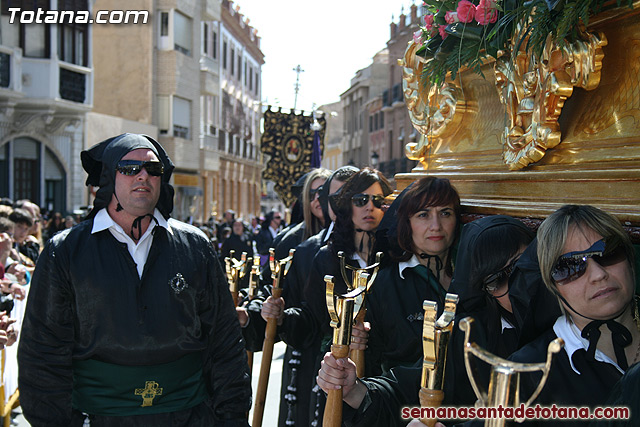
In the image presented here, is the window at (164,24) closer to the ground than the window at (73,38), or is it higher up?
higher up

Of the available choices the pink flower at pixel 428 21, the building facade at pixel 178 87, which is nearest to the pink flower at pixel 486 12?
the pink flower at pixel 428 21

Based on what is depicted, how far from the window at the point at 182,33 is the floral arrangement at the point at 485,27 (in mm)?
25961

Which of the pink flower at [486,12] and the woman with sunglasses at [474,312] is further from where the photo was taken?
the pink flower at [486,12]

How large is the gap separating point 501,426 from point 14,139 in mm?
19597

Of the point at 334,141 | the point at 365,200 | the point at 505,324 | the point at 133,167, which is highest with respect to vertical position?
the point at 334,141

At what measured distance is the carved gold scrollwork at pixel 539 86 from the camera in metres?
2.49

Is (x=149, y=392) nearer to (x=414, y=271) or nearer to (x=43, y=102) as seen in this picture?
(x=414, y=271)

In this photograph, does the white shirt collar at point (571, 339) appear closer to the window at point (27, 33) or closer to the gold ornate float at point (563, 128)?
the gold ornate float at point (563, 128)

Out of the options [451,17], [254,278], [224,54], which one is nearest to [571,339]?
[451,17]

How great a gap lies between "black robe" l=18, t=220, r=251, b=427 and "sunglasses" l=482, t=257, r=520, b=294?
1.49 m

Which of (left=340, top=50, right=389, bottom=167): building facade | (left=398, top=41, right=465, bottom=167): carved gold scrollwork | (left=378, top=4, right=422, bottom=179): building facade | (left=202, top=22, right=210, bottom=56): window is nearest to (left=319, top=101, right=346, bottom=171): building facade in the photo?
(left=340, top=50, right=389, bottom=167): building facade

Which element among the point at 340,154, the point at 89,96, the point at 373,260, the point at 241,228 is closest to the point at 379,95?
the point at 340,154

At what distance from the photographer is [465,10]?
9.50ft

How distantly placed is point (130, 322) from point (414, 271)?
133 centimetres
